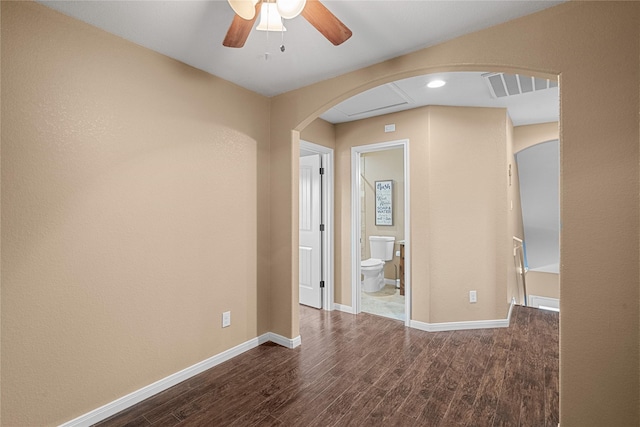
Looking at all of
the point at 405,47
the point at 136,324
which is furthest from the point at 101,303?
the point at 405,47

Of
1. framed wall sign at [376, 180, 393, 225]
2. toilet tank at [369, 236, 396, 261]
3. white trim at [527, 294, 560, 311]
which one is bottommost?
white trim at [527, 294, 560, 311]

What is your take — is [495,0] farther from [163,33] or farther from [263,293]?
[263,293]

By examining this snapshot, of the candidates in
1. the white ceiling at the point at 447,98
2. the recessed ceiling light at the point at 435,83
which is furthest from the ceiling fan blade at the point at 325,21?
the recessed ceiling light at the point at 435,83

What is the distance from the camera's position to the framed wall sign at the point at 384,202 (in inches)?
219

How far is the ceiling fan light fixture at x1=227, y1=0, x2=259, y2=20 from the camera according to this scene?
1395 mm

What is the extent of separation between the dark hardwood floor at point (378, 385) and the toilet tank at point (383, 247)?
2247mm

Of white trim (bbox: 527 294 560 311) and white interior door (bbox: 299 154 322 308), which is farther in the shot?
white trim (bbox: 527 294 560 311)

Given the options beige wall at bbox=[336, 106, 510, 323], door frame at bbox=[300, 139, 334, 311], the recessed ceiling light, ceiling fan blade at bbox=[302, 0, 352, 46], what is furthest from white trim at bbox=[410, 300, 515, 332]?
ceiling fan blade at bbox=[302, 0, 352, 46]

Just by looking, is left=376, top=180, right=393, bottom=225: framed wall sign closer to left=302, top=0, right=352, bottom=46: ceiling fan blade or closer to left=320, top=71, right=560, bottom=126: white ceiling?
left=320, top=71, right=560, bottom=126: white ceiling

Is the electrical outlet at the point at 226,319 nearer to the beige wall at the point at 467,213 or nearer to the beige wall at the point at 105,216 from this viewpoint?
the beige wall at the point at 105,216

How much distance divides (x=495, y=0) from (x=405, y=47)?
600 mm

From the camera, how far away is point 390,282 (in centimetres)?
561

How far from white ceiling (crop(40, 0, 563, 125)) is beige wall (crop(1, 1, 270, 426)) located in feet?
0.61

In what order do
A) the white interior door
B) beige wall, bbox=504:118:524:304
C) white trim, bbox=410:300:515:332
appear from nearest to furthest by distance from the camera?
→ white trim, bbox=410:300:515:332, beige wall, bbox=504:118:524:304, the white interior door
